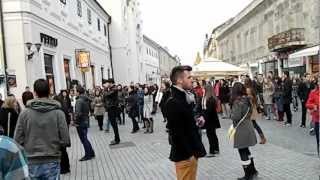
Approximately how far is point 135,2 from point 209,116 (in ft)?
189

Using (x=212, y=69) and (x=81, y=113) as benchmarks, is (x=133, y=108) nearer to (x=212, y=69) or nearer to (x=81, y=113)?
(x=212, y=69)

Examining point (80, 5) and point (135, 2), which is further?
point (135, 2)

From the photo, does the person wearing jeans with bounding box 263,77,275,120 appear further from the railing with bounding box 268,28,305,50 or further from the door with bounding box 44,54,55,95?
the railing with bounding box 268,28,305,50

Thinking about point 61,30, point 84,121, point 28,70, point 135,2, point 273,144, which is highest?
point 135,2

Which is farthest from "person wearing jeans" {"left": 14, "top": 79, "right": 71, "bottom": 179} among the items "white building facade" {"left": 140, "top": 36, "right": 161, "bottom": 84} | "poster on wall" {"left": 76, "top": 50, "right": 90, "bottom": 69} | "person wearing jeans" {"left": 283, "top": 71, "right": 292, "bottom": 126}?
"white building facade" {"left": 140, "top": 36, "right": 161, "bottom": 84}

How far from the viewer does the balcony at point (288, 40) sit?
3297 cm

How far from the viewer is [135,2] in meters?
67.0

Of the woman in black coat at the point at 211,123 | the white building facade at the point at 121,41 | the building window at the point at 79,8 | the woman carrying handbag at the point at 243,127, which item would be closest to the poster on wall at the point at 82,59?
the building window at the point at 79,8

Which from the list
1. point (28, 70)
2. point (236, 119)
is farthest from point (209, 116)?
point (28, 70)

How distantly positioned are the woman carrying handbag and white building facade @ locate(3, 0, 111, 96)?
11.4 meters

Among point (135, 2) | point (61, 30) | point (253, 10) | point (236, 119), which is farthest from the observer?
point (135, 2)

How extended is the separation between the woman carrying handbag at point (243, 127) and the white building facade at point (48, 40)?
1135cm

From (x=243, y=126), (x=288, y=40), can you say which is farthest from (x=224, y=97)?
(x=243, y=126)

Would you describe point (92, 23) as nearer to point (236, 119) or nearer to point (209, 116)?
point (209, 116)
